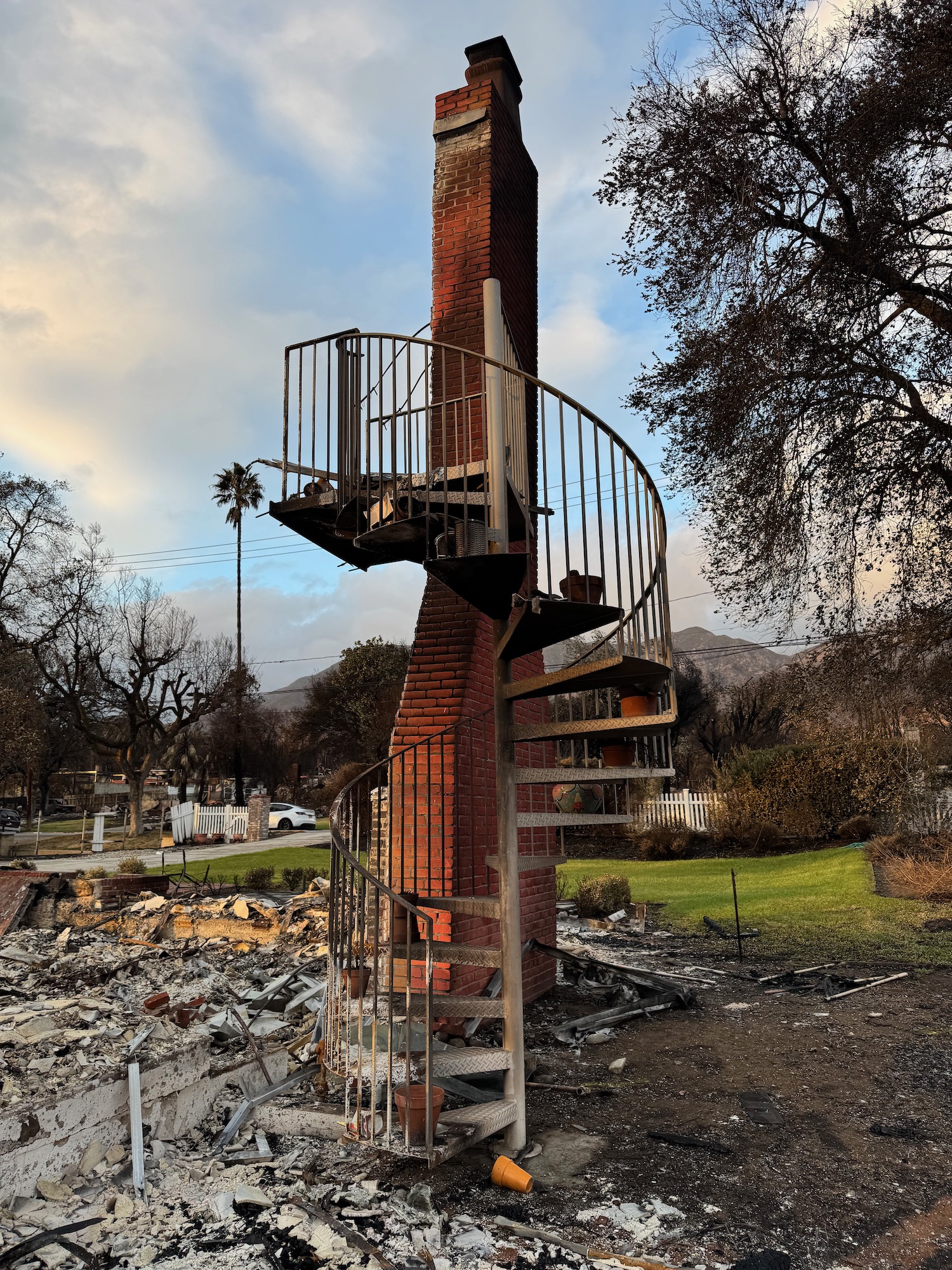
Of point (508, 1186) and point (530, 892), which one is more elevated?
point (530, 892)

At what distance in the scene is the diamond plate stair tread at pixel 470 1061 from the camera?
12.4 feet

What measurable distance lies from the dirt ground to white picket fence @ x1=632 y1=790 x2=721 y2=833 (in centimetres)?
1205

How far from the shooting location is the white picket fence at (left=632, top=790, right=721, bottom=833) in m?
18.4

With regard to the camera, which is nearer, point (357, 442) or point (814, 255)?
point (357, 442)

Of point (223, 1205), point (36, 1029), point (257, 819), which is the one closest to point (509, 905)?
point (223, 1205)

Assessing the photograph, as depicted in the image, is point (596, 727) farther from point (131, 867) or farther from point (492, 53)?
point (131, 867)

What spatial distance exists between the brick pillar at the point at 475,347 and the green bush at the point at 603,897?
453 cm

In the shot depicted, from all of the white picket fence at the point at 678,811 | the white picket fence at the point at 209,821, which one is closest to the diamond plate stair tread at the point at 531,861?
the white picket fence at the point at 678,811

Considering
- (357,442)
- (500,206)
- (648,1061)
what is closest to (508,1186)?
(648,1061)

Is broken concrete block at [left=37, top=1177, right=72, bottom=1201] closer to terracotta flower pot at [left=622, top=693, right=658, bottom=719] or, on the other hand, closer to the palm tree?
terracotta flower pot at [left=622, top=693, right=658, bottom=719]

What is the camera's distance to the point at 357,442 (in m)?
5.05

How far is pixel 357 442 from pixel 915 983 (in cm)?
650

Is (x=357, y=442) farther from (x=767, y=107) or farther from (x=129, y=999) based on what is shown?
(x=767, y=107)

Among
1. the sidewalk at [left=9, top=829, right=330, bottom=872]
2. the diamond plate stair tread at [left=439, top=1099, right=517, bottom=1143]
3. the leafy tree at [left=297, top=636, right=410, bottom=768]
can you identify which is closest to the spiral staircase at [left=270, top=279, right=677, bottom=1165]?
the diamond plate stair tread at [left=439, top=1099, right=517, bottom=1143]
